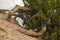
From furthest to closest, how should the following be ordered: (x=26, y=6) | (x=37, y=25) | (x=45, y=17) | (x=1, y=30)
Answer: (x=26, y=6), (x=37, y=25), (x=45, y=17), (x=1, y=30)

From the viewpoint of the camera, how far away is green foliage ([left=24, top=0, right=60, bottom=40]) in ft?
10.6

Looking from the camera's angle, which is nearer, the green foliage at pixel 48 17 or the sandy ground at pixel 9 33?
the sandy ground at pixel 9 33

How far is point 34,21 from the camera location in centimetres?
343

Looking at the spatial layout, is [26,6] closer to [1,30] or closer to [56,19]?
[56,19]

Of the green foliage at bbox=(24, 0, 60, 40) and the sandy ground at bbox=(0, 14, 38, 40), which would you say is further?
the green foliage at bbox=(24, 0, 60, 40)

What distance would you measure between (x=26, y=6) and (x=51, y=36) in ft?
2.63

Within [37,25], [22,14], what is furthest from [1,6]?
[37,25]

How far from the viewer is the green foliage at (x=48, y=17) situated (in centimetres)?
322

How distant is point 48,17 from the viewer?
3301mm

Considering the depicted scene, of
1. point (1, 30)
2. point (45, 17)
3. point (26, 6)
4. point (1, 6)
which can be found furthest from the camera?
point (1, 6)

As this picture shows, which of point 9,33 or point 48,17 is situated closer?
point 9,33

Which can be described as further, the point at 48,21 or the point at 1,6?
the point at 1,6

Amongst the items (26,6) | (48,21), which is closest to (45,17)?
(48,21)

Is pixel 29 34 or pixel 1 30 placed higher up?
pixel 1 30
